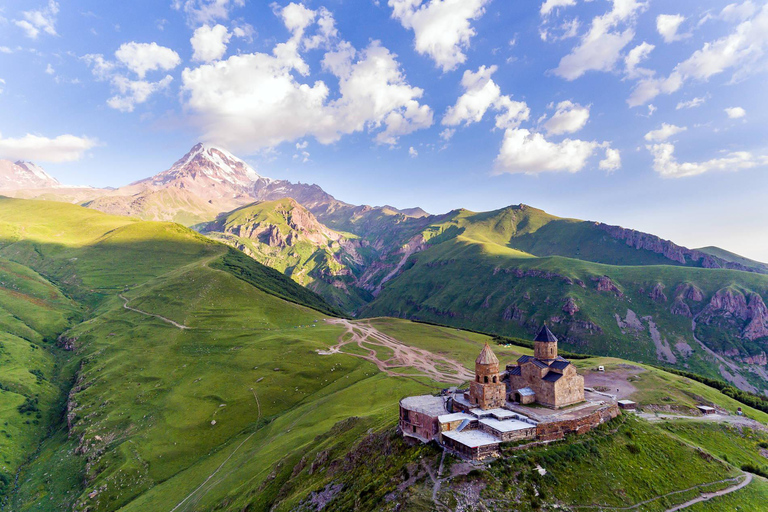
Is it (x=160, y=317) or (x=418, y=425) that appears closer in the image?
(x=418, y=425)

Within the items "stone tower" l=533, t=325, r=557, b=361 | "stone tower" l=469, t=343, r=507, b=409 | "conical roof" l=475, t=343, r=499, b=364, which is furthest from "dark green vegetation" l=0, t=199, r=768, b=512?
"stone tower" l=533, t=325, r=557, b=361

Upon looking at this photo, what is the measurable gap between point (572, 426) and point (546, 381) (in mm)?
8208

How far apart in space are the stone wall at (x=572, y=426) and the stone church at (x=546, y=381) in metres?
4.58

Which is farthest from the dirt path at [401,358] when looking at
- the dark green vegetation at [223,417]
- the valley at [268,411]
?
the dark green vegetation at [223,417]

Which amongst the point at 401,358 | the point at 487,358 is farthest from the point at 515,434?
the point at 401,358

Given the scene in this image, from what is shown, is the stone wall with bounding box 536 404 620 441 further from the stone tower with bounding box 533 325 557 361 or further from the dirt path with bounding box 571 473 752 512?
the stone tower with bounding box 533 325 557 361

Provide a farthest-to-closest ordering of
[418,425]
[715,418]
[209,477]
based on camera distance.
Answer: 1. [209,477]
2. [715,418]
3. [418,425]

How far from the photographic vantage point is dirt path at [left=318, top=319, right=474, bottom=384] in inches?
4476

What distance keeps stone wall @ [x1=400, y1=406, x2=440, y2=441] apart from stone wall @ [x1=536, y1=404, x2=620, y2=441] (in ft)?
43.0

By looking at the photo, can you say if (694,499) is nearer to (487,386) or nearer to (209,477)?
(487,386)

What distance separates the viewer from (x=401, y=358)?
136 meters

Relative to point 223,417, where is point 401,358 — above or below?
above

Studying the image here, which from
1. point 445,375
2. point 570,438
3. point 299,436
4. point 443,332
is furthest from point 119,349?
point 570,438

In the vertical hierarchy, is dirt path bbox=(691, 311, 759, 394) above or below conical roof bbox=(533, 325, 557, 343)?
below
